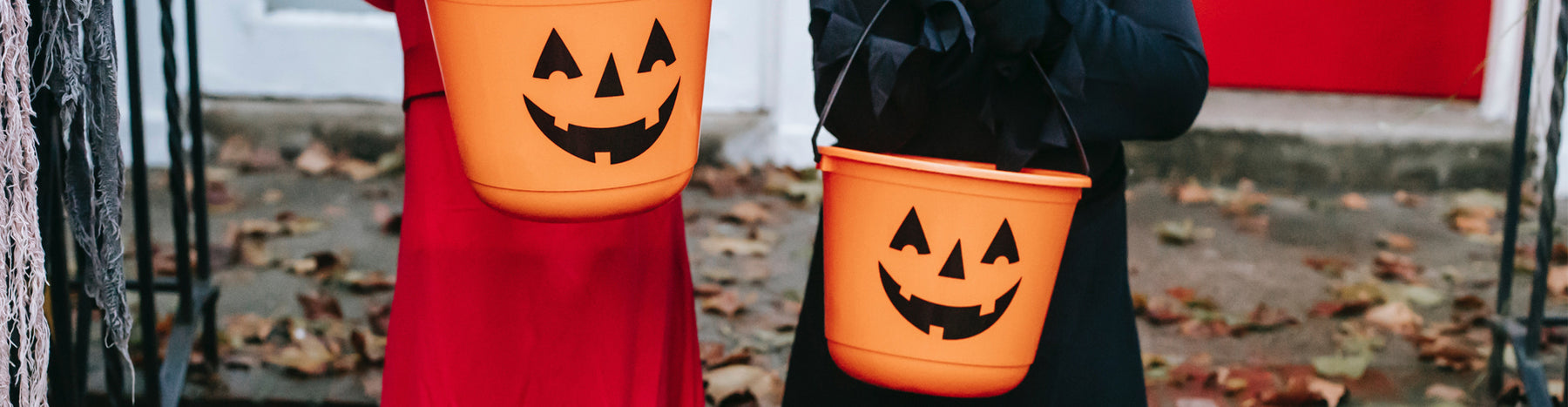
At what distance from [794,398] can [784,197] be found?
2561 mm

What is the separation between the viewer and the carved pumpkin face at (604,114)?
3.23ft

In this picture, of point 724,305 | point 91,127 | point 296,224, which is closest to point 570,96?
point 91,127

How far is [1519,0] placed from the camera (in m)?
4.04

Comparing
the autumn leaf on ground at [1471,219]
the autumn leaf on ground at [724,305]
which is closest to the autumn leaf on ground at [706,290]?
the autumn leaf on ground at [724,305]

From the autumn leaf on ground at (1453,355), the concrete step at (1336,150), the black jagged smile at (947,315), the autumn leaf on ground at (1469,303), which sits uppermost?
the black jagged smile at (947,315)

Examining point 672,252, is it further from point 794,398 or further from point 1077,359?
point 1077,359

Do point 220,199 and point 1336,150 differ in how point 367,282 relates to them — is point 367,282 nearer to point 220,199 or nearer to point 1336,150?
point 220,199

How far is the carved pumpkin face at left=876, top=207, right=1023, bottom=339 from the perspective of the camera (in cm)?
107

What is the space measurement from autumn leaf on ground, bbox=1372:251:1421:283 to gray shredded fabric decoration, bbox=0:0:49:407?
3442 mm

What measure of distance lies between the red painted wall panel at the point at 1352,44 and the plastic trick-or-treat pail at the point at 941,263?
3354mm

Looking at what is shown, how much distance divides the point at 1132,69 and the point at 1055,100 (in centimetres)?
10

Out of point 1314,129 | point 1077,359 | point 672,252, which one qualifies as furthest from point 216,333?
point 1314,129

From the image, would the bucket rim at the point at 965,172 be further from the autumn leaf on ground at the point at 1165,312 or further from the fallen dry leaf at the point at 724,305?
the autumn leaf on ground at the point at 1165,312

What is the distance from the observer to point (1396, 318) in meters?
3.10
